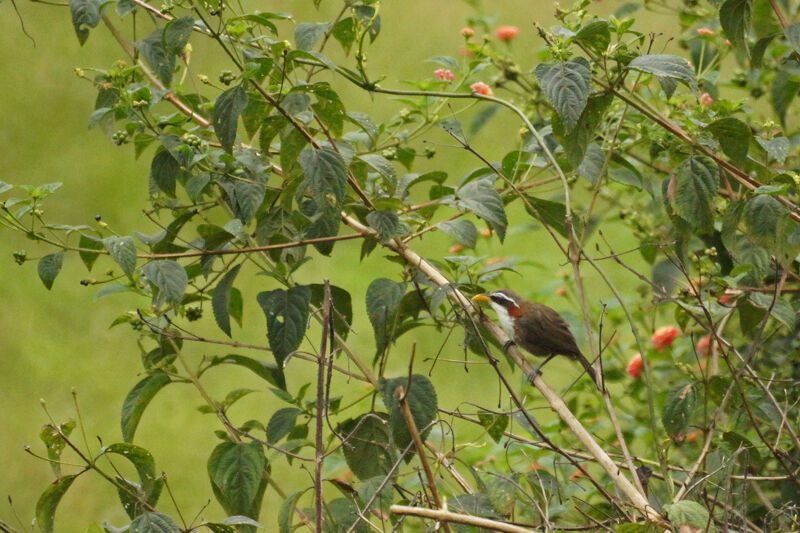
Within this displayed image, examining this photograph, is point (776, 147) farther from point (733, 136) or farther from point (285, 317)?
point (285, 317)

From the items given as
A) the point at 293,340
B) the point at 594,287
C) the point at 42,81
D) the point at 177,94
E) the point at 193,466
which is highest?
the point at 177,94

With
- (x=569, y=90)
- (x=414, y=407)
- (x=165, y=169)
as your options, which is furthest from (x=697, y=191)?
(x=165, y=169)

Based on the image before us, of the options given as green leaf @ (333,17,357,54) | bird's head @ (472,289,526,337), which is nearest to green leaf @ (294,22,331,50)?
green leaf @ (333,17,357,54)

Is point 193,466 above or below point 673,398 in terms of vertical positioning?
below

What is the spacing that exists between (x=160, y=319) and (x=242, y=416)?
3226mm

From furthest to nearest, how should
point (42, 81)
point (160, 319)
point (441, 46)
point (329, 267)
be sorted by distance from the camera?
point (441, 46)
point (42, 81)
point (329, 267)
point (160, 319)

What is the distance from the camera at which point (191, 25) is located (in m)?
2.13

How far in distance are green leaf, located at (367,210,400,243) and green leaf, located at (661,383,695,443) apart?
861 mm

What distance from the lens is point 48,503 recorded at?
204 cm

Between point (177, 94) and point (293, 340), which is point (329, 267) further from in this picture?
point (293, 340)

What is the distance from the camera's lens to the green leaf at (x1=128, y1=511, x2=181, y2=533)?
6.12 ft

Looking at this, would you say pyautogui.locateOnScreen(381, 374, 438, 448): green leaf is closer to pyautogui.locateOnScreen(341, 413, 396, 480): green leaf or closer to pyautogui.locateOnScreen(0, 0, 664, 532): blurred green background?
pyautogui.locateOnScreen(341, 413, 396, 480): green leaf

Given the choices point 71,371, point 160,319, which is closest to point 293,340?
point 160,319

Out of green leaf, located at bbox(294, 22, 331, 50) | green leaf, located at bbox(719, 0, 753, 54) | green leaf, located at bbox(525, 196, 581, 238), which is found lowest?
green leaf, located at bbox(525, 196, 581, 238)
